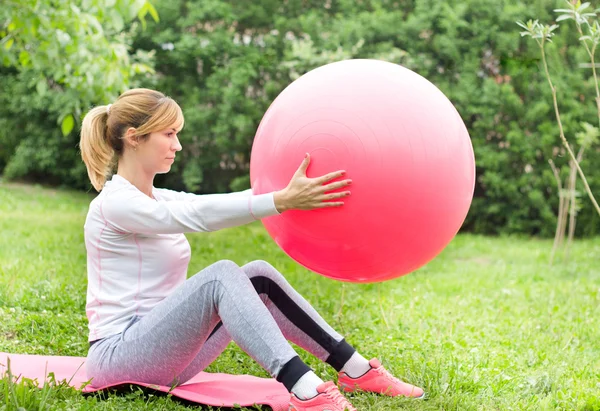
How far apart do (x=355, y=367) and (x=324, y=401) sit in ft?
1.57

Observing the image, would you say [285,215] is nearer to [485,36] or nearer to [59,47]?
[59,47]

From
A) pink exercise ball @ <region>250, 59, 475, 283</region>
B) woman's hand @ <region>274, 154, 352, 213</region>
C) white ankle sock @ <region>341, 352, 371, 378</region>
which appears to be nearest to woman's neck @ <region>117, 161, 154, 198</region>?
pink exercise ball @ <region>250, 59, 475, 283</region>

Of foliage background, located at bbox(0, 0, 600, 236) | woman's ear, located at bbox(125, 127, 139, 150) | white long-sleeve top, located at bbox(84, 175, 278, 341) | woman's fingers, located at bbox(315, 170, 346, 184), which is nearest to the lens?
woman's fingers, located at bbox(315, 170, 346, 184)

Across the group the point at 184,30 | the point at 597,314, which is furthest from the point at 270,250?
the point at 184,30

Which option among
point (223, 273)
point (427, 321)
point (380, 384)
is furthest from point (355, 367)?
point (427, 321)

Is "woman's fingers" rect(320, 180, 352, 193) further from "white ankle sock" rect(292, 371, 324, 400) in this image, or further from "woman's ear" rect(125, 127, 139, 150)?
"woman's ear" rect(125, 127, 139, 150)

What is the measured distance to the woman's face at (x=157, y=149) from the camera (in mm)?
2970

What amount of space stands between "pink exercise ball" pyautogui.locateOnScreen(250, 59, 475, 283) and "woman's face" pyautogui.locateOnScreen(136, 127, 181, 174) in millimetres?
372

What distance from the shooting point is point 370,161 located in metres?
2.68

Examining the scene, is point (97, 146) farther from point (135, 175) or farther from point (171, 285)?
point (171, 285)

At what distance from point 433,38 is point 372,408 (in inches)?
306

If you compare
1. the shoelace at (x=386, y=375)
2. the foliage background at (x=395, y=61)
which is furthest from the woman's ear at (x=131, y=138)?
the foliage background at (x=395, y=61)

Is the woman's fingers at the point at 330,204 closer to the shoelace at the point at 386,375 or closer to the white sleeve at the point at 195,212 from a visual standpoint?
the white sleeve at the point at 195,212

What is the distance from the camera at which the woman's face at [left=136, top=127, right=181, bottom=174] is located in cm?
297
